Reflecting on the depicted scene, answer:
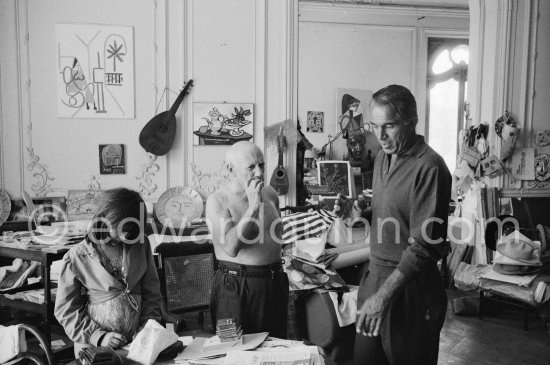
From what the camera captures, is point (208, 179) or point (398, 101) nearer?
point (398, 101)

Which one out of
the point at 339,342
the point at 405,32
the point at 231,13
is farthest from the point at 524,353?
the point at 405,32

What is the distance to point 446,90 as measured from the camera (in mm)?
9156

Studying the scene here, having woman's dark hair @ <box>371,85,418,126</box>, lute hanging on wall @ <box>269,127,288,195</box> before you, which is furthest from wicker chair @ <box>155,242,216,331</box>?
woman's dark hair @ <box>371,85,418,126</box>

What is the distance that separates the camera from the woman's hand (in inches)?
73.6

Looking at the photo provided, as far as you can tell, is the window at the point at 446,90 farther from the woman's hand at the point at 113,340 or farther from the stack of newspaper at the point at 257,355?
the woman's hand at the point at 113,340

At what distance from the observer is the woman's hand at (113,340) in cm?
187

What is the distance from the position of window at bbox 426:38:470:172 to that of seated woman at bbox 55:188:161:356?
7998 millimetres

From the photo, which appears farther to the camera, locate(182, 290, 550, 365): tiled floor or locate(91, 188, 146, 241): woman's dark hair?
locate(182, 290, 550, 365): tiled floor

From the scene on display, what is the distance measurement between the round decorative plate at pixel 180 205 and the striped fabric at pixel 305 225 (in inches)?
40.8

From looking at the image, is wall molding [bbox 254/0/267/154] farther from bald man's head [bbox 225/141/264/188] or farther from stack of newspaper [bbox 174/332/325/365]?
stack of newspaper [bbox 174/332/325/365]

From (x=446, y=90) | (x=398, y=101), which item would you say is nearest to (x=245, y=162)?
(x=398, y=101)

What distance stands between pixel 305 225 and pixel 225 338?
7.97ft

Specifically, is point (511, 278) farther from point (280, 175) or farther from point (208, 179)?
point (208, 179)

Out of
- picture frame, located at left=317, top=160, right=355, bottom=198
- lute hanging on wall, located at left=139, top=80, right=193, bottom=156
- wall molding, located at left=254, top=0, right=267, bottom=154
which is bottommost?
picture frame, located at left=317, top=160, right=355, bottom=198
